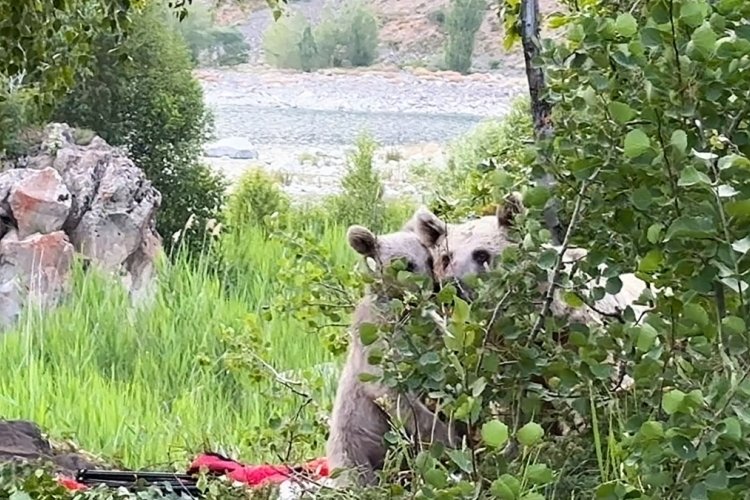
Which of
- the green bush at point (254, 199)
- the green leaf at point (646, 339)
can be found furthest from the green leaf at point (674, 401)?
the green bush at point (254, 199)

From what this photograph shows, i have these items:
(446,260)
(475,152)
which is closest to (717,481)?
(446,260)

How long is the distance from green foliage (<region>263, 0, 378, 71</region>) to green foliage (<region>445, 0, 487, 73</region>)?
1.98ft

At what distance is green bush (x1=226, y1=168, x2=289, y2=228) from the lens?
604cm

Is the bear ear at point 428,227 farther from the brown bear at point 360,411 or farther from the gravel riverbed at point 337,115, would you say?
the gravel riverbed at point 337,115

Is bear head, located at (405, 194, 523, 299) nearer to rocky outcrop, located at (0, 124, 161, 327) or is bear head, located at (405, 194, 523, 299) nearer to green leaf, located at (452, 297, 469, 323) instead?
green leaf, located at (452, 297, 469, 323)

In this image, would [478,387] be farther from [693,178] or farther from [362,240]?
[362,240]

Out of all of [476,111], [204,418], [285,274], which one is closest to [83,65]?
[285,274]

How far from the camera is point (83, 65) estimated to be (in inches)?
77.3

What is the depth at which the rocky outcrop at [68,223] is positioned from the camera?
4.83 metres

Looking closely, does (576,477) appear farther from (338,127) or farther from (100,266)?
(338,127)

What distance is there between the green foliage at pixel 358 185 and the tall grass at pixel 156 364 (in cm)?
51

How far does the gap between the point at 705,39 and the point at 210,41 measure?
20.2 ft

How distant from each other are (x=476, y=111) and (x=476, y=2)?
133 cm

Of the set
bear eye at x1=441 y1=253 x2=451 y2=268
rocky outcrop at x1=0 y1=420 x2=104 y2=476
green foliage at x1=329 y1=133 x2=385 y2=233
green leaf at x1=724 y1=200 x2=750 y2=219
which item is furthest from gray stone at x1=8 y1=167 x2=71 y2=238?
green leaf at x1=724 y1=200 x2=750 y2=219
